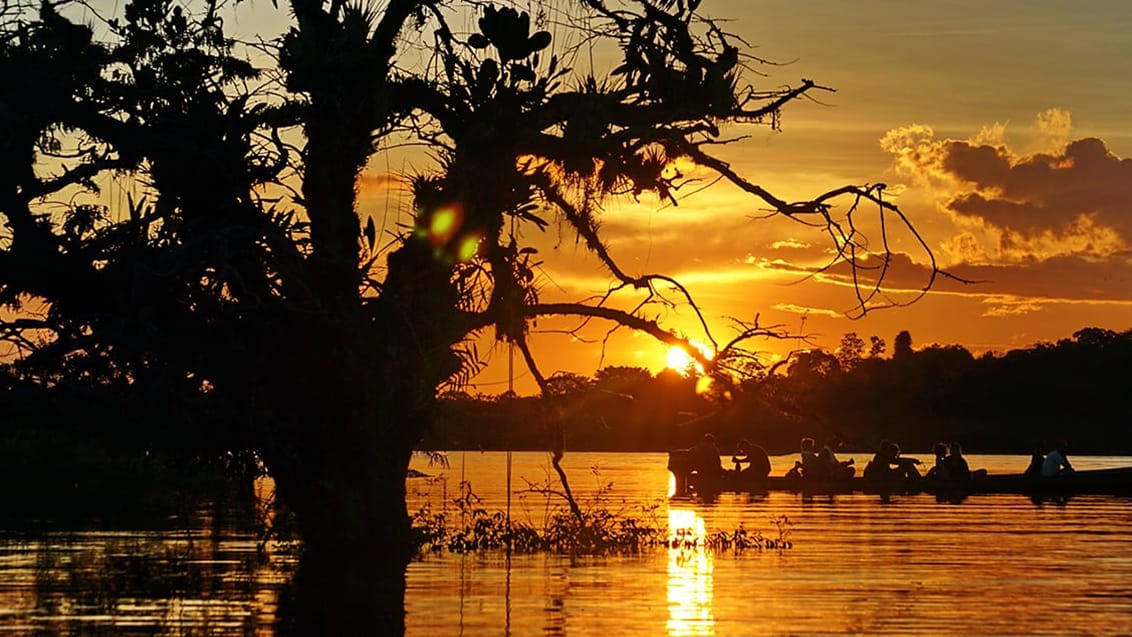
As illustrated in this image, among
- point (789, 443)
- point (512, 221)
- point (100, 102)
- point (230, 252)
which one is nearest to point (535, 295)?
point (512, 221)

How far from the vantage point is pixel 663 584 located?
23.0 meters

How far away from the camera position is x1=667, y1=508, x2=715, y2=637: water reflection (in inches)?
723

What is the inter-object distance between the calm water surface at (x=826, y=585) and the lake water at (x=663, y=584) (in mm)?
35

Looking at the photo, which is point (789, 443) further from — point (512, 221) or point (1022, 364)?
point (512, 221)

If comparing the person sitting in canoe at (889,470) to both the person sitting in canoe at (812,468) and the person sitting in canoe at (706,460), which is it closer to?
the person sitting in canoe at (812,468)

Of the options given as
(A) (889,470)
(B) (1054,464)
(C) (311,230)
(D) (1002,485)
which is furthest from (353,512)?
(B) (1054,464)

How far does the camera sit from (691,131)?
25297mm

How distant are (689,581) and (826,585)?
1.89 meters

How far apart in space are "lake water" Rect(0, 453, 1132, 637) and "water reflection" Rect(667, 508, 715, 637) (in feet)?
0.14

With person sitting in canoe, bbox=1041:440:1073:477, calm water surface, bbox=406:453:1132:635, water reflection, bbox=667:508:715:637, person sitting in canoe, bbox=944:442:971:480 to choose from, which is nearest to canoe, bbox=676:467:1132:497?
person sitting in canoe, bbox=944:442:971:480

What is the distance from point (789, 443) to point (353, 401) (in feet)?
363

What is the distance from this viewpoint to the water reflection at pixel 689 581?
18.4m

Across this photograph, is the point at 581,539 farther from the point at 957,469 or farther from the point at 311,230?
the point at 957,469

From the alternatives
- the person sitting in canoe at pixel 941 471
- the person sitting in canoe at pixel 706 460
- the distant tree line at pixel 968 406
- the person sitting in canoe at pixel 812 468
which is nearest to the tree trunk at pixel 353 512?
the person sitting in canoe at pixel 706 460
